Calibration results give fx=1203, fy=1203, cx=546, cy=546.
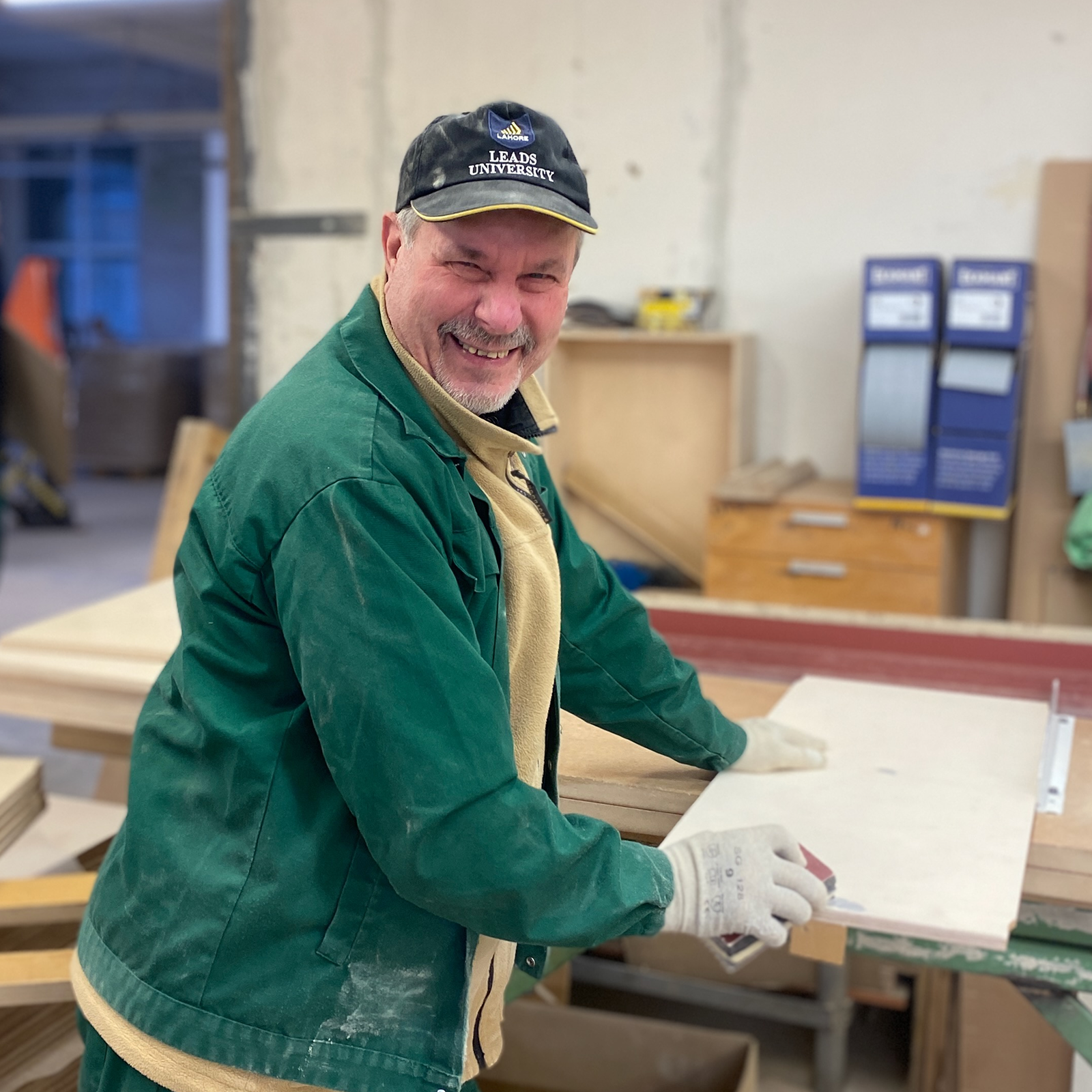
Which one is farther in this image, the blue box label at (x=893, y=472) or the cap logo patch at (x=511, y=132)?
the blue box label at (x=893, y=472)

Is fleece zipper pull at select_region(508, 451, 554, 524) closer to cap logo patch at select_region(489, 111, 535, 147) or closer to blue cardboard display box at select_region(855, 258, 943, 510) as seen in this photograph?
cap logo patch at select_region(489, 111, 535, 147)

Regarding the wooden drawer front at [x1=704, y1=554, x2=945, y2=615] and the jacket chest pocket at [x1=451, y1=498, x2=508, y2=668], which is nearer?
the jacket chest pocket at [x1=451, y1=498, x2=508, y2=668]

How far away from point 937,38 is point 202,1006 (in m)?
3.80

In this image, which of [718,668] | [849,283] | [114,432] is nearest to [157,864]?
[718,668]

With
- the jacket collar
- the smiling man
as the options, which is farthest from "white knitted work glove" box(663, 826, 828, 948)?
the jacket collar

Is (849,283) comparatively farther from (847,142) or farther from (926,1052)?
(926,1052)

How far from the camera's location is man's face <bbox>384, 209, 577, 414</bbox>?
3.85ft

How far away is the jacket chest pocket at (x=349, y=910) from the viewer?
117 centimetres

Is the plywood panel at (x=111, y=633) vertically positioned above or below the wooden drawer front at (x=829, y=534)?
below

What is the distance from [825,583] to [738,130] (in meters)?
1.66

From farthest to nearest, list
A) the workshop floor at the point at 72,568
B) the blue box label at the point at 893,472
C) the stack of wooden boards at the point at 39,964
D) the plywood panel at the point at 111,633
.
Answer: the workshop floor at the point at 72,568 → the blue box label at the point at 893,472 → the plywood panel at the point at 111,633 → the stack of wooden boards at the point at 39,964

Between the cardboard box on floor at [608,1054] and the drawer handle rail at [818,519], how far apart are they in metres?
1.69

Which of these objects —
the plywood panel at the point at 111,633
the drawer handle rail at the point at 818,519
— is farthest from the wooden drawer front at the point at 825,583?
the plywood panel at the point at 111,633

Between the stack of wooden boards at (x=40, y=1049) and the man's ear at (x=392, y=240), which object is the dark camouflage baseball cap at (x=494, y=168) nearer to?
the man's ear at (x=392, y=240)
